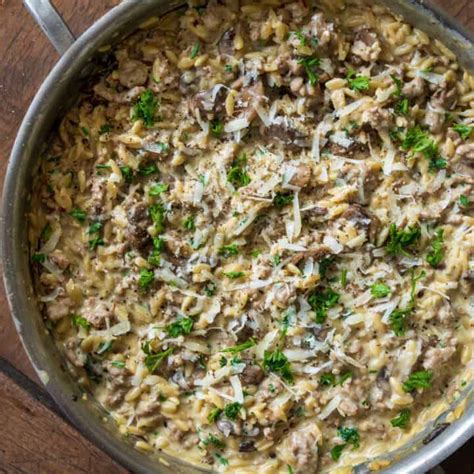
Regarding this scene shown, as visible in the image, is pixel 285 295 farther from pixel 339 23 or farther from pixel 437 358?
pixel 339 23

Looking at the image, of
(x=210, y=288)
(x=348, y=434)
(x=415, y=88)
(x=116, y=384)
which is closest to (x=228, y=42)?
(x=415, y=88)

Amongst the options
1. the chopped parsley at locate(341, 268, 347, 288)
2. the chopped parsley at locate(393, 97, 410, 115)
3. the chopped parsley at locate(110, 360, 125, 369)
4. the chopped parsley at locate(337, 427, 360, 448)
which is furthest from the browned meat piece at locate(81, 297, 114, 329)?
the chopped parsley at locate(393, 97, 410, 115)

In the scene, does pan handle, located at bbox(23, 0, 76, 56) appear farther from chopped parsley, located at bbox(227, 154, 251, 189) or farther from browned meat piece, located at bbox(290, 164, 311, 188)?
browned meat piece, located at bbox(290, 164, 311, 188)

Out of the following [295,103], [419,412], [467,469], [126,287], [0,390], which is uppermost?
[295,103]

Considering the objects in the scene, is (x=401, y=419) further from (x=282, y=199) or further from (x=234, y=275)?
(x=282, y=199)

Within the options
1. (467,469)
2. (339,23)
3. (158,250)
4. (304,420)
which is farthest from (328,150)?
(467,469)

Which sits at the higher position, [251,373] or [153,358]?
[153,358]
